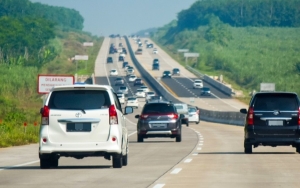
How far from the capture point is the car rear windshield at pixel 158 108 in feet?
120

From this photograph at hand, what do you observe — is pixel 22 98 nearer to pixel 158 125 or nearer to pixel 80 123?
pixel 158 125

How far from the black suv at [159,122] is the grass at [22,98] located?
4.11 metres

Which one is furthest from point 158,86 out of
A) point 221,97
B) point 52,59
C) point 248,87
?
point 52,59

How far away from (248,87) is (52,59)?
44.7 m

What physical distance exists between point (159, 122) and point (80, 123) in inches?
638

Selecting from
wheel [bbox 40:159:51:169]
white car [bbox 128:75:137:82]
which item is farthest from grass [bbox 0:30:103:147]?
wheel [bbox 40:159:51:169]

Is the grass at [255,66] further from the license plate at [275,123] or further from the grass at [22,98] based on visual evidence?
the license plate at [275,123]

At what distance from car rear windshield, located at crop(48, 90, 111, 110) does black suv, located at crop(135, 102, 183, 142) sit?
15.8 m

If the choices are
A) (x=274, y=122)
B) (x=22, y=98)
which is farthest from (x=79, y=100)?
(x=22, y=98)

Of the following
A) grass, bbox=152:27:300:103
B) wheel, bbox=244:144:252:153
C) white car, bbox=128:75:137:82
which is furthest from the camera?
white car, bbox=128:75:137:82

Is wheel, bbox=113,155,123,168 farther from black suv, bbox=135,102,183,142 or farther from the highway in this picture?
black suv, bbox=135,102,183,142

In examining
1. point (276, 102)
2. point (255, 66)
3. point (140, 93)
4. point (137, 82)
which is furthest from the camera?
point (255, 66)

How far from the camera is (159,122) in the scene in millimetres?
36375

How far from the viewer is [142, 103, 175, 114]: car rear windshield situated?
36719 mm
